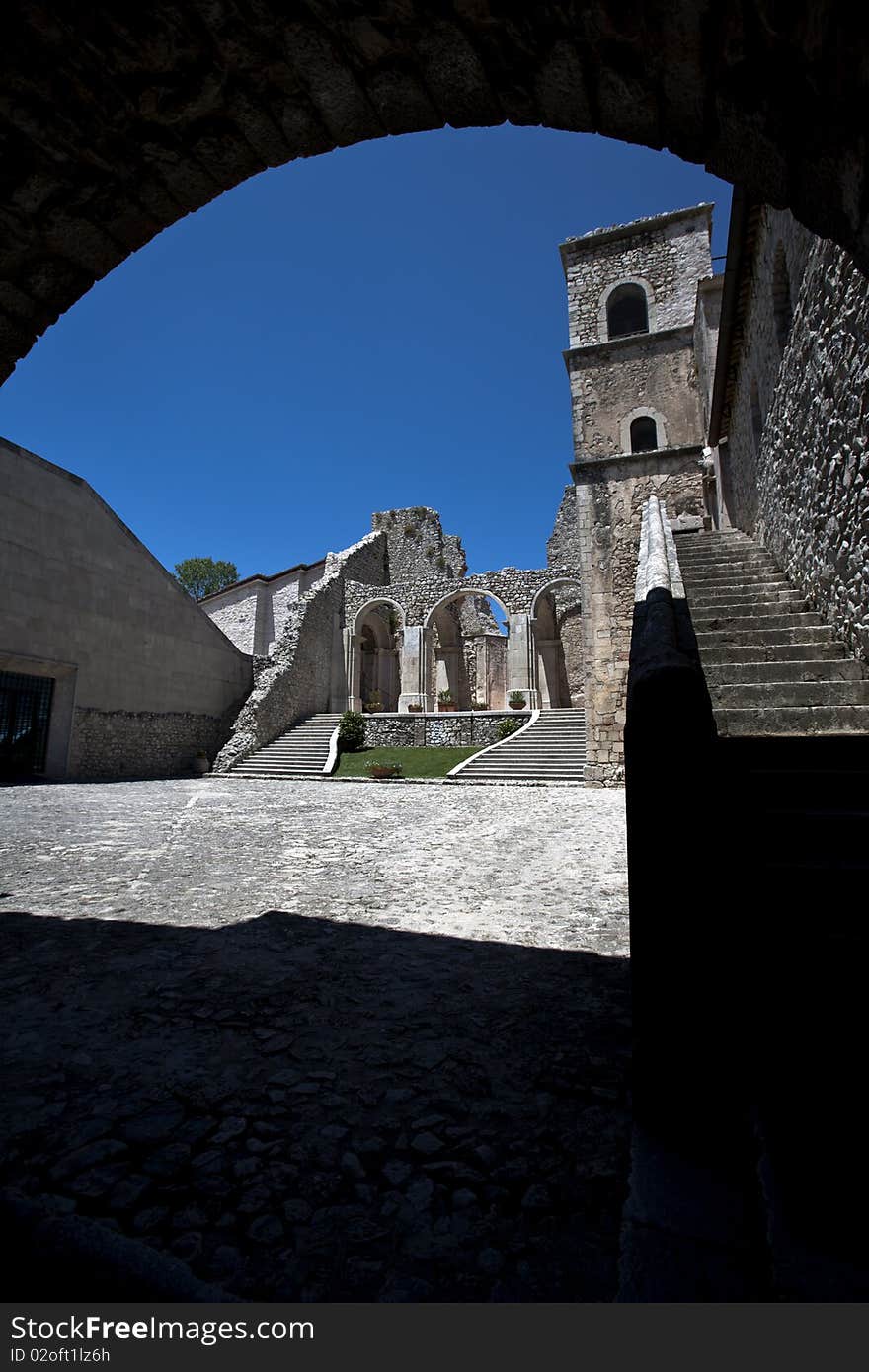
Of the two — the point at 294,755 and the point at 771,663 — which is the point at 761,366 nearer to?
the point at 771,663

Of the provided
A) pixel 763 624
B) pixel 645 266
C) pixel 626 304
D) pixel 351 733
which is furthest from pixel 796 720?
pixel 626 304

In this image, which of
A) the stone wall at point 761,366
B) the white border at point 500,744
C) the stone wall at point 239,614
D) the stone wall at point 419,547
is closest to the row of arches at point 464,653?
the stone wall at point 419,547

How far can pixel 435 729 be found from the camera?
1980 cm

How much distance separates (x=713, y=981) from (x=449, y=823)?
662 cm

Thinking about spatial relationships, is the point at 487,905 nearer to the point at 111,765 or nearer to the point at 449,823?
the point at 449,823

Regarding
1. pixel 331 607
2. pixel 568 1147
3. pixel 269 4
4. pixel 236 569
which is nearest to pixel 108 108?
pixel 269 4

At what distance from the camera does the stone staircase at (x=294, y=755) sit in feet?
56.4

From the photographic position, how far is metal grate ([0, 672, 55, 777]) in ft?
45.2

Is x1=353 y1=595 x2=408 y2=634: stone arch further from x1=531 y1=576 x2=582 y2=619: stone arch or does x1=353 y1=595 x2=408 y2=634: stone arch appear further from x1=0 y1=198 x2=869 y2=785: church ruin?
x1=531 y1=576 x2=582 y2=619: stone arch

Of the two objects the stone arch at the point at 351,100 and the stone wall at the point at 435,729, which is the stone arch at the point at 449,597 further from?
the stone arch at the point at 351,100

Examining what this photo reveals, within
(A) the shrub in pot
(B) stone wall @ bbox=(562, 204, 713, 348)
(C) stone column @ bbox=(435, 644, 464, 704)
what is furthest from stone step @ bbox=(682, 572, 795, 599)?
(C) stone column @ bbox=(435, 644, 464, 704)

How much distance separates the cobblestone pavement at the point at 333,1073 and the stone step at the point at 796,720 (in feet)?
5.27

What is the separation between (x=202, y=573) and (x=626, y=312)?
34773mm
